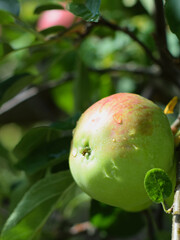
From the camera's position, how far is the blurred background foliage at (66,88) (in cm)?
74

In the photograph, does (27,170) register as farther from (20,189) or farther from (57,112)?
(57,112)

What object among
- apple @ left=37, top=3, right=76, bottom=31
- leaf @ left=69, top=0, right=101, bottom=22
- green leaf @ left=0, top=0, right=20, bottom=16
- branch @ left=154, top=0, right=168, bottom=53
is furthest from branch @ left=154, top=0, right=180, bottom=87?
apple @ left=37, top=3, right=76, bottom=31

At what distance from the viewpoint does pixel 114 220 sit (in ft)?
3.31

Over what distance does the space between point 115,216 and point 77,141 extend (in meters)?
0.45

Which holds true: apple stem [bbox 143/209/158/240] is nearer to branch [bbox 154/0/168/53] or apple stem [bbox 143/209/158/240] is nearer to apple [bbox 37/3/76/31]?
branch [bbox 154/0/168/53]

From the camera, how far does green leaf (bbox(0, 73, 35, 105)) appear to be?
2.60 feet

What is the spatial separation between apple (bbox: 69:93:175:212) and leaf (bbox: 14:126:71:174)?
0.46 ft

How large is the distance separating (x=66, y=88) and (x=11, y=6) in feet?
2.25

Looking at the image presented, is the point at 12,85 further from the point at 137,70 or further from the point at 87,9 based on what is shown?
the point at 137,70

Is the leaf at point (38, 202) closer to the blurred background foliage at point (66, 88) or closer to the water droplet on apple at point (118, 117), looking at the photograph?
the blurred background foliage at point (66, 88)

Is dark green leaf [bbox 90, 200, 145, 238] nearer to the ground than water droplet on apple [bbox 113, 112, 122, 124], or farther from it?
nearer to the ground

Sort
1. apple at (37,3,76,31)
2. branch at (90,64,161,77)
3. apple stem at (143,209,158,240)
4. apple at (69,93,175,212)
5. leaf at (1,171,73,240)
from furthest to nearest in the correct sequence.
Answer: apple at (37,3,76,31)
branch at (90,64,161,77)
apple stem at (143,209,158,240)
leaf at (1,171,73,240)
apple at (69,93,175,212)

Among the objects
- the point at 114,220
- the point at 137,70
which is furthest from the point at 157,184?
the point at 137,70

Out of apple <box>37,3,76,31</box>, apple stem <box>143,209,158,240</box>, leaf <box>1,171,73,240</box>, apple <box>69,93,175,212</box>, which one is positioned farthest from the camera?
apple <box>37,3,76,31</box>
